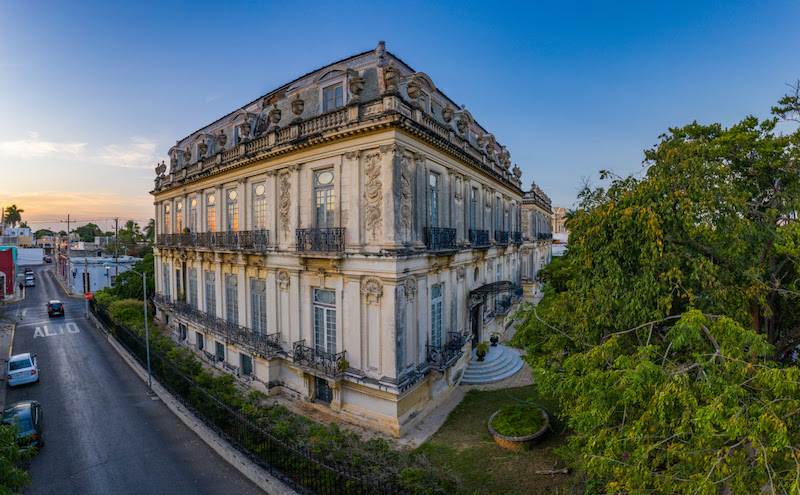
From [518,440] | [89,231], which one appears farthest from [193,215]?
[89,231]

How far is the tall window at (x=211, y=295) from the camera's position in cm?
2152

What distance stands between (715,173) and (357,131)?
1058 cm

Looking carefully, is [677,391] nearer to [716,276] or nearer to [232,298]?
[716,276]

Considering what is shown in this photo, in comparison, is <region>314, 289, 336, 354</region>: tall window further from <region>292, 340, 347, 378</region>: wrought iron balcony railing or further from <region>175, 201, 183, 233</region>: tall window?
A: <region>175, 201, 183, 233</region>: tall window

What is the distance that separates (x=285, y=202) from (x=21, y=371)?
1564cm

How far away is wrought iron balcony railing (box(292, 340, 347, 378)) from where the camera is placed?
45.1 ft

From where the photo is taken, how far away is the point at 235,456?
11422mm

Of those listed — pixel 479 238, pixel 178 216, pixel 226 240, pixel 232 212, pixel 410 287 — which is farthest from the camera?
pixel 178 216

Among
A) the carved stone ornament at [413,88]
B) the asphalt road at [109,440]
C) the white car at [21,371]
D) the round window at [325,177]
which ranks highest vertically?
the carved stone ornament at [413,88]

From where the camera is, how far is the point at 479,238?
2069 centimetres

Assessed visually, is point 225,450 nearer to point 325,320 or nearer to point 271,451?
point 271,451

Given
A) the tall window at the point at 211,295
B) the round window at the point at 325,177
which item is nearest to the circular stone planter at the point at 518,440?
the round window at the point at 325,177

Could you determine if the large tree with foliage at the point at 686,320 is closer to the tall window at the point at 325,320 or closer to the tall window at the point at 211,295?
the tall window at the point at 325,320

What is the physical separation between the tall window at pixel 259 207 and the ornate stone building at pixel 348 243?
3.7 inches
